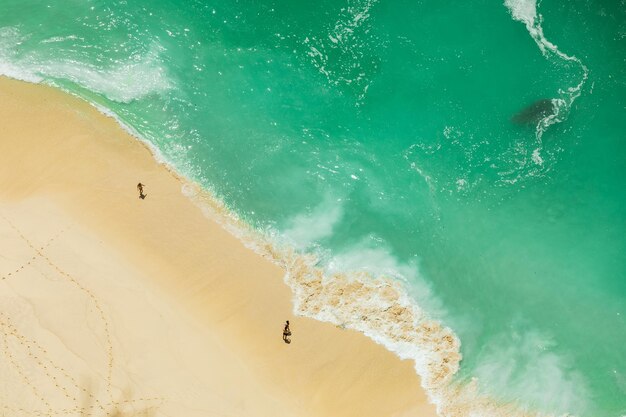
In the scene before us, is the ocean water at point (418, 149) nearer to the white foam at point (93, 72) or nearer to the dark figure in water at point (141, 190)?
the white foam at point (93, 72)

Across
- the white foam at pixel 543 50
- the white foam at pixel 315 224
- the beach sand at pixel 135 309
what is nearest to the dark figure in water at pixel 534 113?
the white foam at pixel 543 50

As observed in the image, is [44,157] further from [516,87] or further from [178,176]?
[516,87]

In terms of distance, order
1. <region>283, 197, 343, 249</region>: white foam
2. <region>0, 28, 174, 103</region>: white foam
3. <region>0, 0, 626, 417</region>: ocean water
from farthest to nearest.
Answer: <region>0, 28, 174, 103</region>: white foam < <region>283, 197, 343, 249</region>: white foam < <region>0, 0, 626, 417</region>: ocean water

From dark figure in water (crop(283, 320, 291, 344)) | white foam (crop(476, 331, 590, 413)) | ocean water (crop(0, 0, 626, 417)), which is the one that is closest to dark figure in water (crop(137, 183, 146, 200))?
ocean water (crop(0, 0, 626, 417))

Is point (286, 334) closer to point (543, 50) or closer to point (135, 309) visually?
point (135, 309)

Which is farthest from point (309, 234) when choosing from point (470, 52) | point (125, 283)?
point (470, 52)

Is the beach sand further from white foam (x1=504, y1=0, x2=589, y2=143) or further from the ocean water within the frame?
white foam (x1=504, y1=0, x2=589, y2=143)
